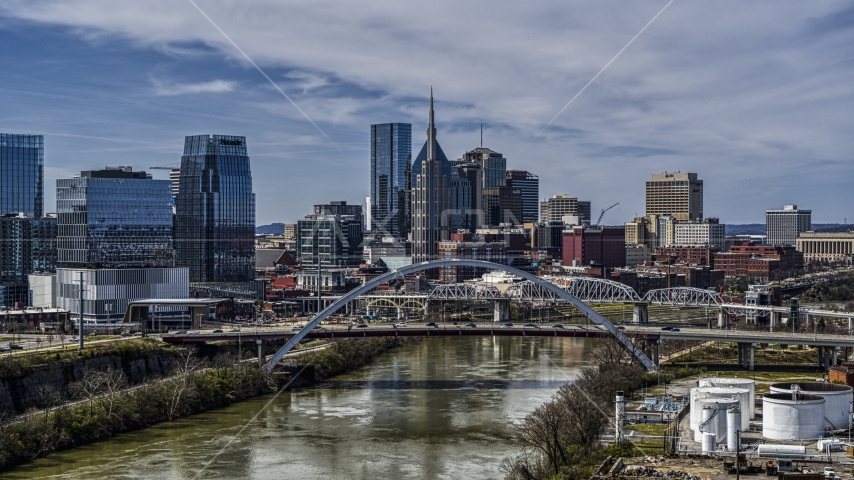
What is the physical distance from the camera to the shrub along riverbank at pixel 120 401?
38.3 metres

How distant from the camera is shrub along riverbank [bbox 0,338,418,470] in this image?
126ft

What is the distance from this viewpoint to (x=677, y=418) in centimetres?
3819

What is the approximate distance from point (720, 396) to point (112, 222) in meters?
55.0

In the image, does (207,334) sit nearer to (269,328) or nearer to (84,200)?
(269,328)

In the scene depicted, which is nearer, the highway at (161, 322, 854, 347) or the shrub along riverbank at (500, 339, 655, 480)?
the shrub along riverbank at (500, 339, 655, 480)

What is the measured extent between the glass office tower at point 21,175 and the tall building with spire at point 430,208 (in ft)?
172

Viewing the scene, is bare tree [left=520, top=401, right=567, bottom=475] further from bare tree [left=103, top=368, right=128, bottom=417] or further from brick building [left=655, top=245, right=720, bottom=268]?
brick building [left=655, top=245, right=720, bottom=268]

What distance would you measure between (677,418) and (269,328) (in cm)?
3293

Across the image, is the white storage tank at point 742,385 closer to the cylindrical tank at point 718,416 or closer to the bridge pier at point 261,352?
the cylindrical tank at point 718,416

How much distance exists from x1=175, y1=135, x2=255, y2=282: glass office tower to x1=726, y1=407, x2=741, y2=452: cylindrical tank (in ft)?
269

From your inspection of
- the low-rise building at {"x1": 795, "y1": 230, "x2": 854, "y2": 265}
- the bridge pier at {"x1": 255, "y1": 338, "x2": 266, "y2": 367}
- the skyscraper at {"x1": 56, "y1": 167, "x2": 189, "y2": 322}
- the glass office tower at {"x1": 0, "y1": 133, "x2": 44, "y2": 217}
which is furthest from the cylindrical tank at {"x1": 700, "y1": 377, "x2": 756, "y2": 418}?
the low-rise building at {"x1": 795, "y1": 230, "x2": 854, "y2": 265}

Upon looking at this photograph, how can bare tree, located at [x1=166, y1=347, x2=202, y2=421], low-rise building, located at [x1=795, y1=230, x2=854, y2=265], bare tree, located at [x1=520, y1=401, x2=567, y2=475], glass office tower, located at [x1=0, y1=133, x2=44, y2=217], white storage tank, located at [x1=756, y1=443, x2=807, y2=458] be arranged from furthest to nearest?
low-rise building, located at [x1=795, y1=230, x2=854, y2=265], glass office tower, located at [x1=0, y1=133, x2=44, y2=217], bare tree, located at [x1=166, y1=347, x2=202, y2=421], bare tree, located at [x1=520, y1=401, x2=567, y2=475], white storage tank, located at [x1=756, y1=443, x2=807, y2=458]

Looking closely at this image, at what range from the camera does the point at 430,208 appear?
149 metres

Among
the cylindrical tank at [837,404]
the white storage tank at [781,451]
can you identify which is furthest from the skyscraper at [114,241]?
the white storage tank at [781,451]
